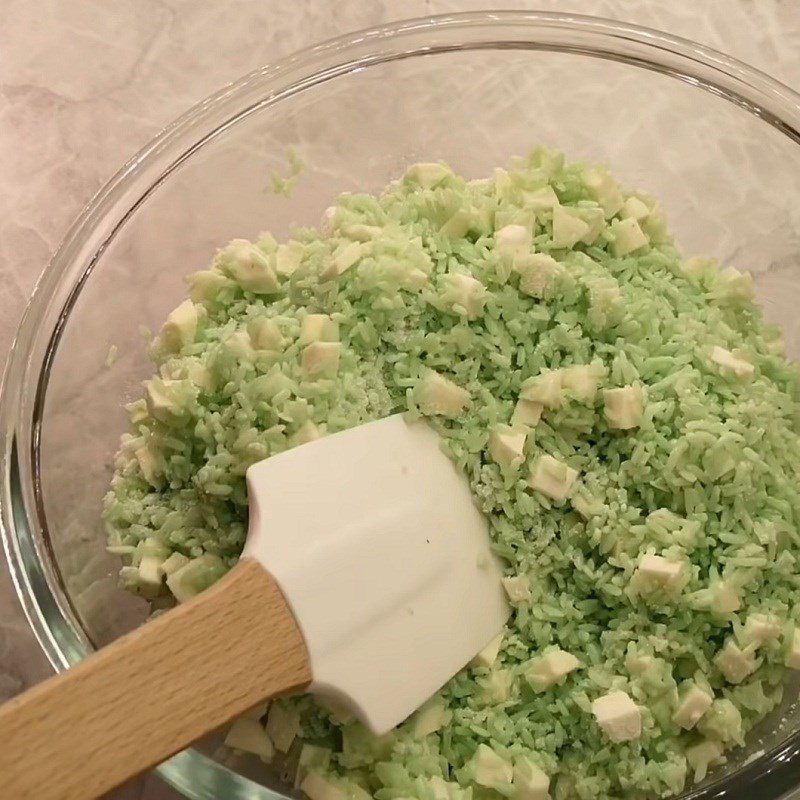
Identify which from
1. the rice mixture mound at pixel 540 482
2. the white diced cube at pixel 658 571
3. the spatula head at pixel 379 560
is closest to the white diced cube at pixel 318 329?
the rice mixture mound at pixel 540 482

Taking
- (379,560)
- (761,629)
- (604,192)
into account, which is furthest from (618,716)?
(604,192)

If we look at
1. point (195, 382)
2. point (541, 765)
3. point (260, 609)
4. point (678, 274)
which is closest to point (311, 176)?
point (195, 382)

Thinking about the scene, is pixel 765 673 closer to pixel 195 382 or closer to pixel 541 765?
pixel 541 765

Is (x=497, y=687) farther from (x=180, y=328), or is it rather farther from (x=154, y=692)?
(x=180, y=328)

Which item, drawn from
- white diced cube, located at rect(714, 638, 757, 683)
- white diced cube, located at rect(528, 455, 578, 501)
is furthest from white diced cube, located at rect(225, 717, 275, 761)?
white diced cube, located at rect(714, 638, 757, 683)

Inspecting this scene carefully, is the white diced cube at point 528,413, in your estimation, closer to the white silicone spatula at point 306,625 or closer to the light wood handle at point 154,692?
the white silicone spatula at point 306,625

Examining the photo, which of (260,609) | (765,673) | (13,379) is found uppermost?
(13,379)

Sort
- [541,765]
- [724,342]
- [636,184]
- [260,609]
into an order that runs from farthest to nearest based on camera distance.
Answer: [636,184]
[724,342]
[541,765]
[260,609]
